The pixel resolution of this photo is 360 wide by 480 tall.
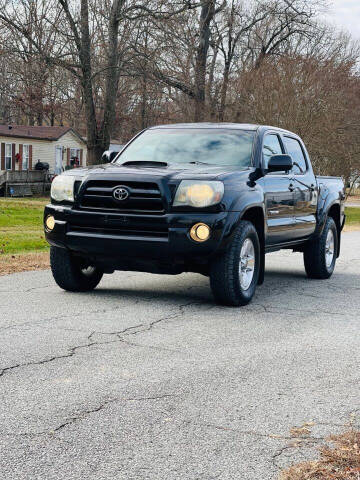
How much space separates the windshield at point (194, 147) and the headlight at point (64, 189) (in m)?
1.04

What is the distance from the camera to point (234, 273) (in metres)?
7.77

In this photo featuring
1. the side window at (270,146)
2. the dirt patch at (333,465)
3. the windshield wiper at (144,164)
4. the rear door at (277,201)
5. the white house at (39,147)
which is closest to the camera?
the dirt patch at (333,465)

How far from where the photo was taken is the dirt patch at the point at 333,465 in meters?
3.47

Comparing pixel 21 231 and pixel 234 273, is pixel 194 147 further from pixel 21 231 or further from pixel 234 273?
pixel 21 231

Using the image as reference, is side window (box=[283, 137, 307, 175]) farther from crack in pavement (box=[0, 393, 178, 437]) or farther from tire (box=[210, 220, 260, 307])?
crack in pavement (box=[0, 393, 178, 437])

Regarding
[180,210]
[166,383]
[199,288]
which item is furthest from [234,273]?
[166,383]

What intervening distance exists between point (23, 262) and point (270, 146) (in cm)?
427

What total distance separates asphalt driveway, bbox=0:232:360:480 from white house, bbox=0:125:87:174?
36.0m

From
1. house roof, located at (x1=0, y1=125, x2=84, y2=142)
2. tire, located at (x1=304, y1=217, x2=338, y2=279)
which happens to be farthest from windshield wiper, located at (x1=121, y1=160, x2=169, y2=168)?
house roof, located at (x1=0, y1=125, x2=84, y2=142)

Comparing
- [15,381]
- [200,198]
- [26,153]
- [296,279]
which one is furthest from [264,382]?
[26,153]

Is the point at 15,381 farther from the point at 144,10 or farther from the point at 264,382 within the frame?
the point at 144,10

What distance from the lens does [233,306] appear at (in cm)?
807

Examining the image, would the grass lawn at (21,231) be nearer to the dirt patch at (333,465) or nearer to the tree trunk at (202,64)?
the dirt patch at (333,465)

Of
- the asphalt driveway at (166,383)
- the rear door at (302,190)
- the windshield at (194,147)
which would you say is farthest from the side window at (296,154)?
the asphalt driveway at (166,383)
